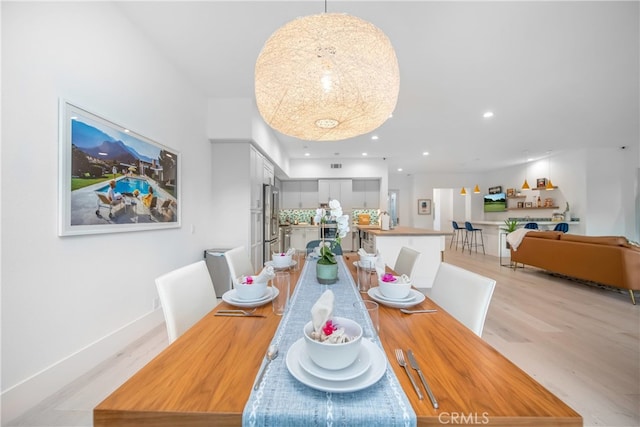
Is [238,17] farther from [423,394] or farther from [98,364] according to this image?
[98,364]

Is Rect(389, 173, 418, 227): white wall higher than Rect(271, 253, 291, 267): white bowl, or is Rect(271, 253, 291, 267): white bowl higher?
Rect(389, 173, 418, 227): white wall

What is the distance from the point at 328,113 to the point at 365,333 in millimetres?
1095

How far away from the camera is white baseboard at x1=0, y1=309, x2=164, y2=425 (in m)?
1.39

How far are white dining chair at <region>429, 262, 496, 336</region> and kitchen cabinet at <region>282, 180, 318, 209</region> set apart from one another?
19.8ft

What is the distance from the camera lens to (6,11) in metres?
1.39

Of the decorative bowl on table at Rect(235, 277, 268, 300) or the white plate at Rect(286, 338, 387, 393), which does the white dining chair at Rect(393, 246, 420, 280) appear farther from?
the white plate at Rect(286, 338, 387, 393)

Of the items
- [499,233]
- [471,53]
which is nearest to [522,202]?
[499,233]

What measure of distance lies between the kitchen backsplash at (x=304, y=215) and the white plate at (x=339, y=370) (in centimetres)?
652

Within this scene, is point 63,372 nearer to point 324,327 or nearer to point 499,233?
point 324,327

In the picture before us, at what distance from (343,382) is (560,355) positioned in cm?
250

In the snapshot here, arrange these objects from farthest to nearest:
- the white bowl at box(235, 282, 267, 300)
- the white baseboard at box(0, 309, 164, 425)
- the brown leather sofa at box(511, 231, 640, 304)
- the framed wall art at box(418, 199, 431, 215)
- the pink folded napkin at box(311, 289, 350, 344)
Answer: the framed wall art at box(418, 199, 431, 215) < the brown leather sofa at box(511, 231, 640, 304) < the white baseboard at box(0, 309, 164, 425) < the white bowl at box(235, 282, 267, 300) < the pink folded napkin at box(311, 289, 350, 344)

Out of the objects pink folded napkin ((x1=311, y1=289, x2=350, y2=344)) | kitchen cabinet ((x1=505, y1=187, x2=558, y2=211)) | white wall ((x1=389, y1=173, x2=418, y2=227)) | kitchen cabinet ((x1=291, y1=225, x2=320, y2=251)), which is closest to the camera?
pink folded napkin ((x1=311, y1=289, x2=350, y2=344))

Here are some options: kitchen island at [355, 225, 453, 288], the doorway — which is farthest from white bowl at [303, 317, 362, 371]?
the doorway

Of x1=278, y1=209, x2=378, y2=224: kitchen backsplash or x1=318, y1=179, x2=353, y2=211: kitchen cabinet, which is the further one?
x1=278, y1=209, x2=378, y2=224: kitchen backsplash
